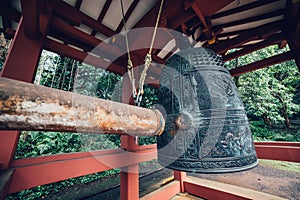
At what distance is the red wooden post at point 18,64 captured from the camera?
0.96 metres

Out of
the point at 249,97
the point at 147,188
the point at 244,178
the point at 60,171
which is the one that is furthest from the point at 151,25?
the point at 249,97

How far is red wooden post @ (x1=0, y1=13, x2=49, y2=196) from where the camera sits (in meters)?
0.96

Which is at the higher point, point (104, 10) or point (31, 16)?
point (104, 10)

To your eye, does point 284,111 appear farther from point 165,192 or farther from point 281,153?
point 165,192

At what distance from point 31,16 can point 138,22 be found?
967 millimetres

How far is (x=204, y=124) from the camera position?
27.3 inches

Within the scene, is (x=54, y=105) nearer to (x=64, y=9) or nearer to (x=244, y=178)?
(x=64, y=9)

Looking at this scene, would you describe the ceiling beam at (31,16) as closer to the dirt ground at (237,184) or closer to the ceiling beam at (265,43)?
the ceiling beam at (265,43)

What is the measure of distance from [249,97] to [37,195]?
1015cm

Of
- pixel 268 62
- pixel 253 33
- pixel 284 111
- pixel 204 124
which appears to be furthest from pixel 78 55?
pixel 284 111

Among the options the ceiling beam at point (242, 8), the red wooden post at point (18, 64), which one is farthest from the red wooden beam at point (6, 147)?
the ceiling beam at point (242, 8)

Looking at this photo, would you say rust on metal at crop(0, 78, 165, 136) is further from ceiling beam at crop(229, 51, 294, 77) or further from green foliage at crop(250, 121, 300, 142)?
green foliage at crop(250, 121, 300, 142)

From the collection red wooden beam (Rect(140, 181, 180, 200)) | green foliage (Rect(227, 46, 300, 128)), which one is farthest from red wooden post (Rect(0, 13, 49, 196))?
green foliage (Rect(227, 46, 300, 128))

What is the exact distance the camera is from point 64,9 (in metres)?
1.25
